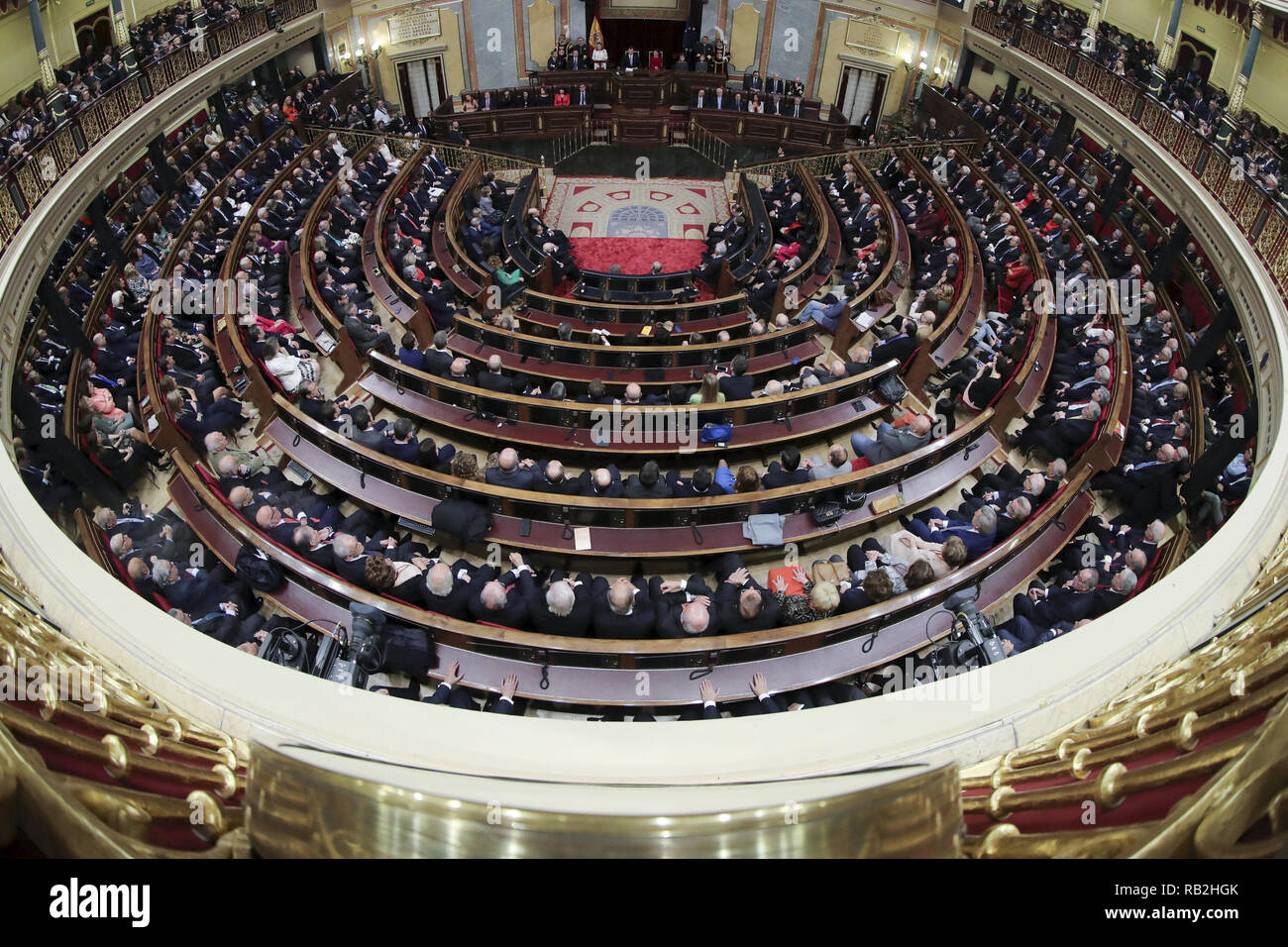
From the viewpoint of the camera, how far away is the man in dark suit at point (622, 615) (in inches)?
210

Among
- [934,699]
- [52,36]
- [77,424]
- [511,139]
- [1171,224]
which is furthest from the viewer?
[511,139]

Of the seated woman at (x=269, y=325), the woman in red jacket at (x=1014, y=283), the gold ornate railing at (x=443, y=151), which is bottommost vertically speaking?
the seated woman at (x=269, y=325)

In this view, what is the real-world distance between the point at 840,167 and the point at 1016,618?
14448mm

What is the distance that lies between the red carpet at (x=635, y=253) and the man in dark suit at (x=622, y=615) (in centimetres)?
990

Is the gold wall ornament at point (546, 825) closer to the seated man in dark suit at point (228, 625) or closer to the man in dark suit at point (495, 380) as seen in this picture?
the seated man in dark suit at point (228, 625)

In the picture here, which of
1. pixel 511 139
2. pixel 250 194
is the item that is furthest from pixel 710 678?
pixel 511 139

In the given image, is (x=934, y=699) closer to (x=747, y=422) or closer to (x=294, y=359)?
(x=747, y=422)

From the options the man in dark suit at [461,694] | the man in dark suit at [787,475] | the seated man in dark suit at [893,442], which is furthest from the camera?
the seated man in dark suit at [893,442]

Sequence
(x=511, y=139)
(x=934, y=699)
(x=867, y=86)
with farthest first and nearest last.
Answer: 1. (x=867, y=86)
2. (x=511, y=139)
3. (x=934, y=699)

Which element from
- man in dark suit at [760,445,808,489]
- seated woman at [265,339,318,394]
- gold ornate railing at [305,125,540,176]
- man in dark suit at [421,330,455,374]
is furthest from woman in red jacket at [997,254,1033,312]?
gold ornate railing at [305,125,540,176]

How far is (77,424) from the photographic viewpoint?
24.5 ft

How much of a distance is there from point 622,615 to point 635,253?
432 inches

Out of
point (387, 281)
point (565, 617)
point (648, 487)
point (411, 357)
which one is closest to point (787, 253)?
point (387, 281)

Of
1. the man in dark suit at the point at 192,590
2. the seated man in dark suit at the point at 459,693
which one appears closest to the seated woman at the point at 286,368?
the man in dark suit at the point at 192,590
